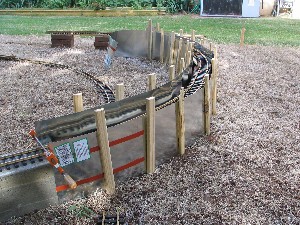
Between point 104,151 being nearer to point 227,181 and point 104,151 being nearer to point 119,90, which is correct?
point 119,90

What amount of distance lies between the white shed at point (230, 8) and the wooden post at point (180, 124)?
21.9 m

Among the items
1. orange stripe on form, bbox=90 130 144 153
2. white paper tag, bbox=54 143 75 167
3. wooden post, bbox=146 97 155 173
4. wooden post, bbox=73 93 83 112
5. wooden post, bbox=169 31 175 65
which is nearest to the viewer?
white paper tag, bbox=54 143 75 167

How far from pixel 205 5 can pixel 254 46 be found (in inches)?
450

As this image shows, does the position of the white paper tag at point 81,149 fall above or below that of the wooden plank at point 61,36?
below

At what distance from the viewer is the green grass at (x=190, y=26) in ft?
60.2

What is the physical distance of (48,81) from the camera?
10.9 metres

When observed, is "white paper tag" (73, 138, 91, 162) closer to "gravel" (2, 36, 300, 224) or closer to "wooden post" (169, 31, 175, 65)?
"gravel" (2, 36, 300, 224)

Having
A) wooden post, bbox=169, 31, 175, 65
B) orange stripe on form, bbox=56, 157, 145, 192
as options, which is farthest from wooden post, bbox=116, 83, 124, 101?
wooden post, bbox=169, 31, 175, 65

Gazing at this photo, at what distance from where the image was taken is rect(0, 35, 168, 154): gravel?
323 inches

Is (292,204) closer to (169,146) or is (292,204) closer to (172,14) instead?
(169,146)

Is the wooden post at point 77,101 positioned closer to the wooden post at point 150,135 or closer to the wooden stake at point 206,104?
the wooden post at point 150,135

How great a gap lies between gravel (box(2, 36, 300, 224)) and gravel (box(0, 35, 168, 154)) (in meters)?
2.63

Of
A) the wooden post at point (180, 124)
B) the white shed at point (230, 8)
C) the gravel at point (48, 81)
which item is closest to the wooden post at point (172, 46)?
the gravel at point (48, 81)

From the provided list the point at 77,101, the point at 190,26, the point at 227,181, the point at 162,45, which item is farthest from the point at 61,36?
the point at 227,181
